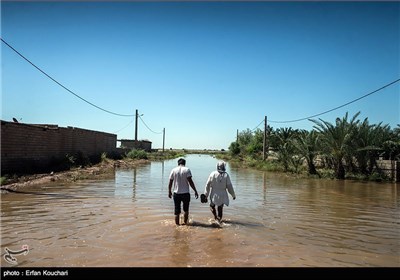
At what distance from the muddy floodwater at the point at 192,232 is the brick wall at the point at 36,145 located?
378 cm

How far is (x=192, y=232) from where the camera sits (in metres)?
7.33

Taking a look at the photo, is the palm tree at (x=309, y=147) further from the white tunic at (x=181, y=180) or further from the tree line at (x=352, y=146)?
the white tunic at (x=181, y=180)

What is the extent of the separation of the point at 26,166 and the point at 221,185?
40.9ft

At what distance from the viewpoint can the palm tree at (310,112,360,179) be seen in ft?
71.2

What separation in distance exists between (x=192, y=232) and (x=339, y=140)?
17.7 metres

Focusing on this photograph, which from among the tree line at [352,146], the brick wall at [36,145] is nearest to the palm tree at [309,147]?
the tree line at [352,146]

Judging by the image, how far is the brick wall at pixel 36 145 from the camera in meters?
15.1

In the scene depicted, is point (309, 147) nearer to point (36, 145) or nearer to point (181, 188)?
point (36, 145)

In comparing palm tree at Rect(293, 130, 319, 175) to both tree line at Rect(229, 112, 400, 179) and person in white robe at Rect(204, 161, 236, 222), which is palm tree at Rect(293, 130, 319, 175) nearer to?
tree line at Rect(229, 112, 400, 179)

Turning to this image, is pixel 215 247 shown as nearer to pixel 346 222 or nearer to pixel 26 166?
pixel 346 222

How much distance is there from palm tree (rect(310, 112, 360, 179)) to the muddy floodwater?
937 cm

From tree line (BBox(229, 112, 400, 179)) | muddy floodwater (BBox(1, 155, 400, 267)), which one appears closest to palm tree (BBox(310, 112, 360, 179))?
tree line (BBox(229, 112, 400, 179))

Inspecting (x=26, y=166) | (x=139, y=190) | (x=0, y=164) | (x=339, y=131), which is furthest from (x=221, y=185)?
(x=339, y=131)

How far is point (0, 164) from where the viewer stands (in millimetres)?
14578
